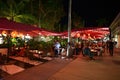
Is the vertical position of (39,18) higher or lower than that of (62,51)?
higher

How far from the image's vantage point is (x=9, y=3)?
1409 inches

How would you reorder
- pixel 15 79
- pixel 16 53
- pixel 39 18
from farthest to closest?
1. pixel 39 18
2. pixel 16 53
3. pixel 15 79

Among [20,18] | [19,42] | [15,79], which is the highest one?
[20,18]

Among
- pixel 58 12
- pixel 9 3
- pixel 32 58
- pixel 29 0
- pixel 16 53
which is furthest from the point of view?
pixel 58 12

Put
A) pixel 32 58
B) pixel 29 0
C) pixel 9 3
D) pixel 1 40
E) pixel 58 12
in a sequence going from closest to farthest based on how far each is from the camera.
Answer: pixel 32 58 < pixel 1 40 < pixel 9 3 < pixel 29 0 < pixel 58 12

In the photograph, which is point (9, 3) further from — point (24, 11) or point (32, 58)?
point (32, 58)

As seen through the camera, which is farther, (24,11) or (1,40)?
(24,11)

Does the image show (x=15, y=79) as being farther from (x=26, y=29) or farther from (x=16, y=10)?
(x=16, y=10)

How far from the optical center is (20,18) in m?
37.1

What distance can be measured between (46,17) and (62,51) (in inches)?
831

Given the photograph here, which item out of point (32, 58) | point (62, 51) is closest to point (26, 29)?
point (32, 58)

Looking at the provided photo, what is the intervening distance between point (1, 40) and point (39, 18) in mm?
18757

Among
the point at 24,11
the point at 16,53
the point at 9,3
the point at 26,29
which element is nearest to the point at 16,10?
the point at 9,3

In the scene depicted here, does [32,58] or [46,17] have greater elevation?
[46,17]
